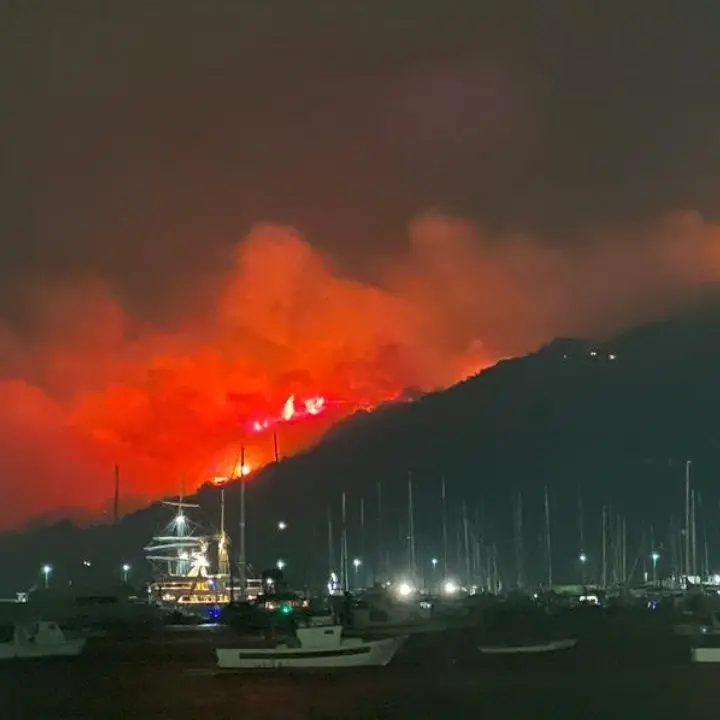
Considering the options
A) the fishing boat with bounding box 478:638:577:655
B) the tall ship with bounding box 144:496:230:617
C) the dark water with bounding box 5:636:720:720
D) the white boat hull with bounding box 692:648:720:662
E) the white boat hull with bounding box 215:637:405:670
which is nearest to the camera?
the dark water with bounding box 5:636:720:720

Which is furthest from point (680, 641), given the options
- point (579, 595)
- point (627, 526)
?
point (627, 526)

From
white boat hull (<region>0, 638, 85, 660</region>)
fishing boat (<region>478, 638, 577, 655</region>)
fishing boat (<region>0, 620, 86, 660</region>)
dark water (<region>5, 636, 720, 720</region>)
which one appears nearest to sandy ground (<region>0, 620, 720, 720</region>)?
dark water (<region>5, 636, 720, 720</region>)

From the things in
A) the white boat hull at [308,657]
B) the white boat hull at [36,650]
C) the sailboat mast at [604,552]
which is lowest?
the white boat hull at [36,650]

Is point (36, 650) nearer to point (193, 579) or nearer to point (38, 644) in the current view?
point (38, 644)

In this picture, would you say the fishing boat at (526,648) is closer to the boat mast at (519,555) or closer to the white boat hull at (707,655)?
the white boat hull at (707,655)

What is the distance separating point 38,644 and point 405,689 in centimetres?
3652

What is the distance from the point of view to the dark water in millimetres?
42656

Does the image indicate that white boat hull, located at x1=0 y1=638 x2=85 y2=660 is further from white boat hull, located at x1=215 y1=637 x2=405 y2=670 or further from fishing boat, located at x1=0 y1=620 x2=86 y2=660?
white boat hull, located at x1=215 y1=637 x2=405 y2=670

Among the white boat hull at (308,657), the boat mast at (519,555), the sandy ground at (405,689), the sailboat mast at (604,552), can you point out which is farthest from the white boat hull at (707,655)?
the boat mast at (519,555)

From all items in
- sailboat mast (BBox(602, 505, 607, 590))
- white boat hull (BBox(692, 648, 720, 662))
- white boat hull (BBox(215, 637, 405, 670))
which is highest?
sailboat mast (BBox(602, 505, 607, 590))

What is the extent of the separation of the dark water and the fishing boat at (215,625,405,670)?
110 cm

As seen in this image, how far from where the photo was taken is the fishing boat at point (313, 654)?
57938mm

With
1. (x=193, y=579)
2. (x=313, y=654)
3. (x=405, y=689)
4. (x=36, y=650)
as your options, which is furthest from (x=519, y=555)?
(x=405, y=689)

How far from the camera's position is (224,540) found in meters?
182
